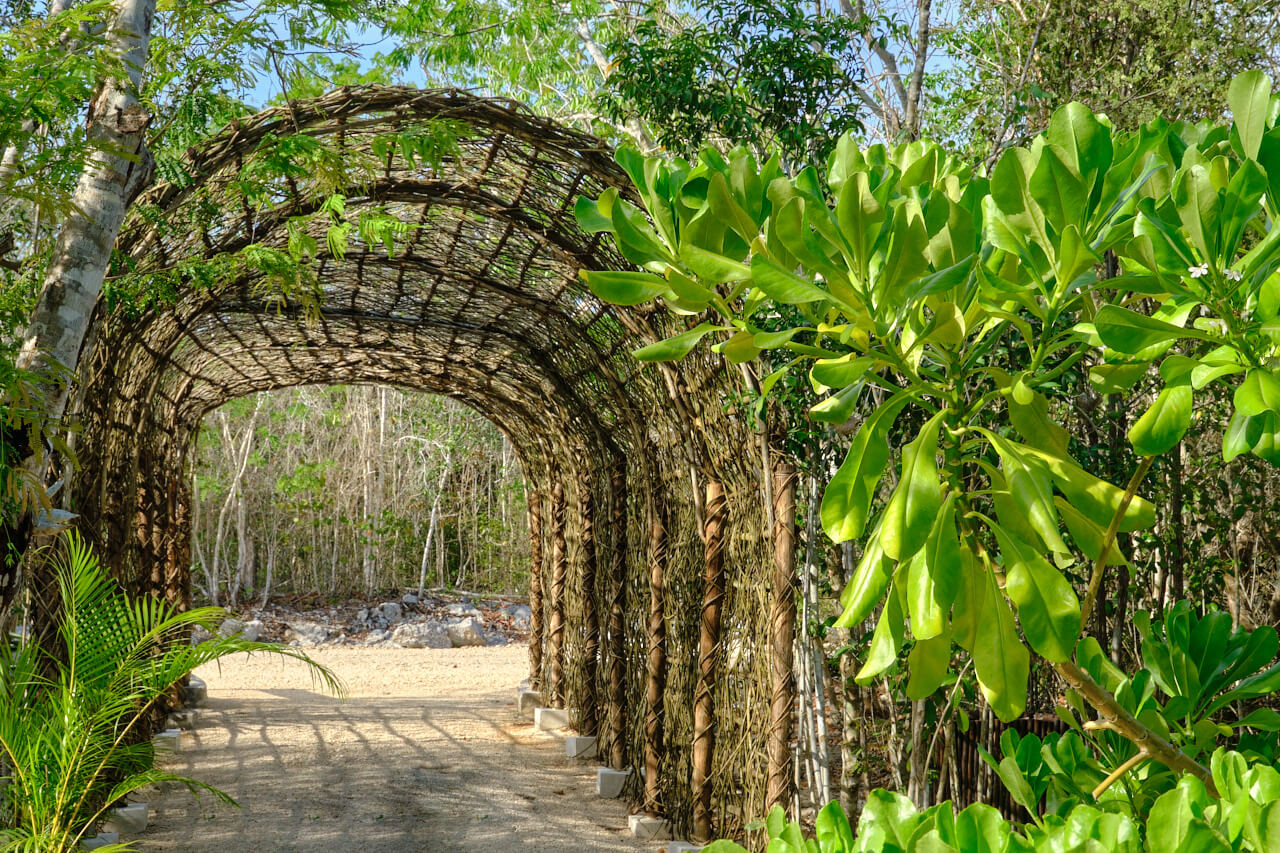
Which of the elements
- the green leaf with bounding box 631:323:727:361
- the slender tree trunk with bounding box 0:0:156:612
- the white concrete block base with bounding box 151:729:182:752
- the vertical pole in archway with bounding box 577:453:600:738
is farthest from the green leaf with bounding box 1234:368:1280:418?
the white concrete block base with bounding box 151:729:182:752

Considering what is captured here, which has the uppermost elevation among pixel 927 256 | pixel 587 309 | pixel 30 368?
pixel 587 309

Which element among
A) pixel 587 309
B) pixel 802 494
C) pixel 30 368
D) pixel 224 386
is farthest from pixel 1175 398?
pixel 224 386

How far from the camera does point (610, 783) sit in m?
5.67

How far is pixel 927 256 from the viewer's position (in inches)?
39.4

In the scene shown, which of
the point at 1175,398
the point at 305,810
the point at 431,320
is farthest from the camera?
the point at 431,320

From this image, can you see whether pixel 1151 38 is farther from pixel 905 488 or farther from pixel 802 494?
pixel 905 488

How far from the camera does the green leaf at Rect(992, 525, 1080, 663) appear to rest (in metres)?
0.92

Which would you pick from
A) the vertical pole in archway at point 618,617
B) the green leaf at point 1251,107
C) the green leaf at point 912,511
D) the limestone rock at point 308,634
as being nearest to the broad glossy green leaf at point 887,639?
the green leaf at point 912,511

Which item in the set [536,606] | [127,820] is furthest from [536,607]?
[127,820]

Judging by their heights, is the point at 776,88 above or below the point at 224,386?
above

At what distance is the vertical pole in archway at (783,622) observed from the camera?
137 inches

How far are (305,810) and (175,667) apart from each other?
2619 mm

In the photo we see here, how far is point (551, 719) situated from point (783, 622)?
412 centimetres

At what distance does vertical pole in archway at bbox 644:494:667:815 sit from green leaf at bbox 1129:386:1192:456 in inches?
165
